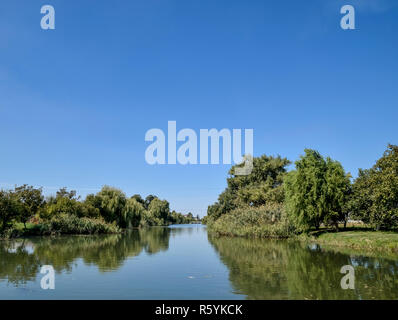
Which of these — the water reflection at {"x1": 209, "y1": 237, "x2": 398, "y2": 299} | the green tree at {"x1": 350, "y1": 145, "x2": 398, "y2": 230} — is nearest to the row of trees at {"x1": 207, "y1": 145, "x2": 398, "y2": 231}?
the green tree at {"x1": 350, "y1": 145, "x2": 398, "y2": 230}

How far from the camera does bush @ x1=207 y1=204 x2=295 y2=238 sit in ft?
121

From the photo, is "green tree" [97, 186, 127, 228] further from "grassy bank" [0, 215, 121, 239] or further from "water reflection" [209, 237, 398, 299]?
"water reflection" [209, 237, 398, 299]

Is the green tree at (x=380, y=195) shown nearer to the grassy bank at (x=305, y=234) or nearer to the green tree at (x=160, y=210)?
the grassy bank at (x=305, y=234)

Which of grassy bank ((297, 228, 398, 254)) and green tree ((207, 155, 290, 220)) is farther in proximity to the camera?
green tree ((207, 155, 290, 220))

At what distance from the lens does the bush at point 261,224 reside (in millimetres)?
36750

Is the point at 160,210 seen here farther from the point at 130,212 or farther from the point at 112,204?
the point at 112,204

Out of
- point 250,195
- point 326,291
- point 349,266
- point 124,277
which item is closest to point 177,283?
point 124,277

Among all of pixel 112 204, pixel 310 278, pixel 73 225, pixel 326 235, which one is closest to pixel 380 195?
pixel 326 235

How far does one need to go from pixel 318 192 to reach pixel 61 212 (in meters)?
33.0

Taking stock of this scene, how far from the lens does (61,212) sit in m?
43.2

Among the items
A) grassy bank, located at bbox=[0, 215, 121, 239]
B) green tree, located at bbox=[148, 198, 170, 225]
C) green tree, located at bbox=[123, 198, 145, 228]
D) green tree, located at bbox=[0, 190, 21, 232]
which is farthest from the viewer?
green tree, located at bbox=[148, 198, 170, 225]

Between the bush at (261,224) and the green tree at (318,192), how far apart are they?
2.72 m

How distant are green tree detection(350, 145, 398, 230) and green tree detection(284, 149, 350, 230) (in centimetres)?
183

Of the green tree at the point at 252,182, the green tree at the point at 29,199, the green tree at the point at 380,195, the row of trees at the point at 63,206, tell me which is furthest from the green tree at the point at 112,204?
the green tree at the point at 380,195
